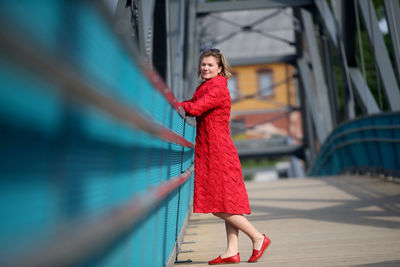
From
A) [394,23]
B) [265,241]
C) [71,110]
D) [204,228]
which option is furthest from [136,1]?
[71,110]

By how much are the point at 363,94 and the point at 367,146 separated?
148cm

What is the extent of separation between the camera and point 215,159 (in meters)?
3.60

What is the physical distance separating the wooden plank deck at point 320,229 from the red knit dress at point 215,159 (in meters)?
0.46

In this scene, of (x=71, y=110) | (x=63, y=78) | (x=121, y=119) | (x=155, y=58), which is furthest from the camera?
(x=155, y=58)

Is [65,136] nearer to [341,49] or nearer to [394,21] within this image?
[394,21]

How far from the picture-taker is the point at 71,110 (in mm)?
1118

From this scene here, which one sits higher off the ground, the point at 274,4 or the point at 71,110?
the point at 274,4

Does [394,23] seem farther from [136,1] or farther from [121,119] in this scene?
[121,119]

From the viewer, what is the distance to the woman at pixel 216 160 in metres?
3.58

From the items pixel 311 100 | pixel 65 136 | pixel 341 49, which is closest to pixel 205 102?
pixel 65 136

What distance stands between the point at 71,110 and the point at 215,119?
257 cm

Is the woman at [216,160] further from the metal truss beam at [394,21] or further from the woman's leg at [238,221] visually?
the metal truss beam at [394,21]

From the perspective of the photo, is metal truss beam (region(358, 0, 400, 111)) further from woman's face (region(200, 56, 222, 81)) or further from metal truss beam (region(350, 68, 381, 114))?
woman's face (region(200, 56, 222, 81))

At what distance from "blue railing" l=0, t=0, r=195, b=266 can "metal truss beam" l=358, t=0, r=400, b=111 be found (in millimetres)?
7782
